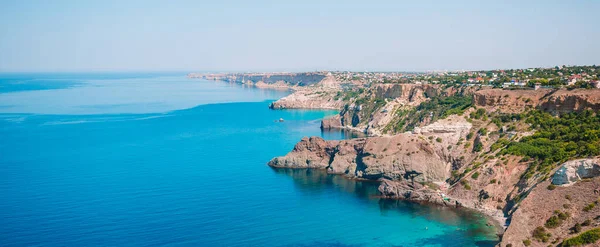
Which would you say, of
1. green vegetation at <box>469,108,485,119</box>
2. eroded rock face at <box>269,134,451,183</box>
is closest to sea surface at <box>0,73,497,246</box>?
eroded rock face at <box>269,134,451,183</box>

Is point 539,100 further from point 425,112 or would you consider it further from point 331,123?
point 331,123

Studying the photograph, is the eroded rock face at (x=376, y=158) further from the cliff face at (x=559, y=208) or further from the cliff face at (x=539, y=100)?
the cliff face at (x=559, y=208)

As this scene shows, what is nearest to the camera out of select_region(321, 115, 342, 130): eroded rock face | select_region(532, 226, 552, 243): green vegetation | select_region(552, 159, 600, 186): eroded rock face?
select_region(532, 226, 552, 243): green vegetation

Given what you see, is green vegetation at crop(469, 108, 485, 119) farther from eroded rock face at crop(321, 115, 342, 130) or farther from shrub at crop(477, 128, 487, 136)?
eroded rock face at crop(321, 115, 342, 130)

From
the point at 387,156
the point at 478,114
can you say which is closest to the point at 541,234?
the point at 387,156

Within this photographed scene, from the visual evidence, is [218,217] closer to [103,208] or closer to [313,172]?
[103,208]
